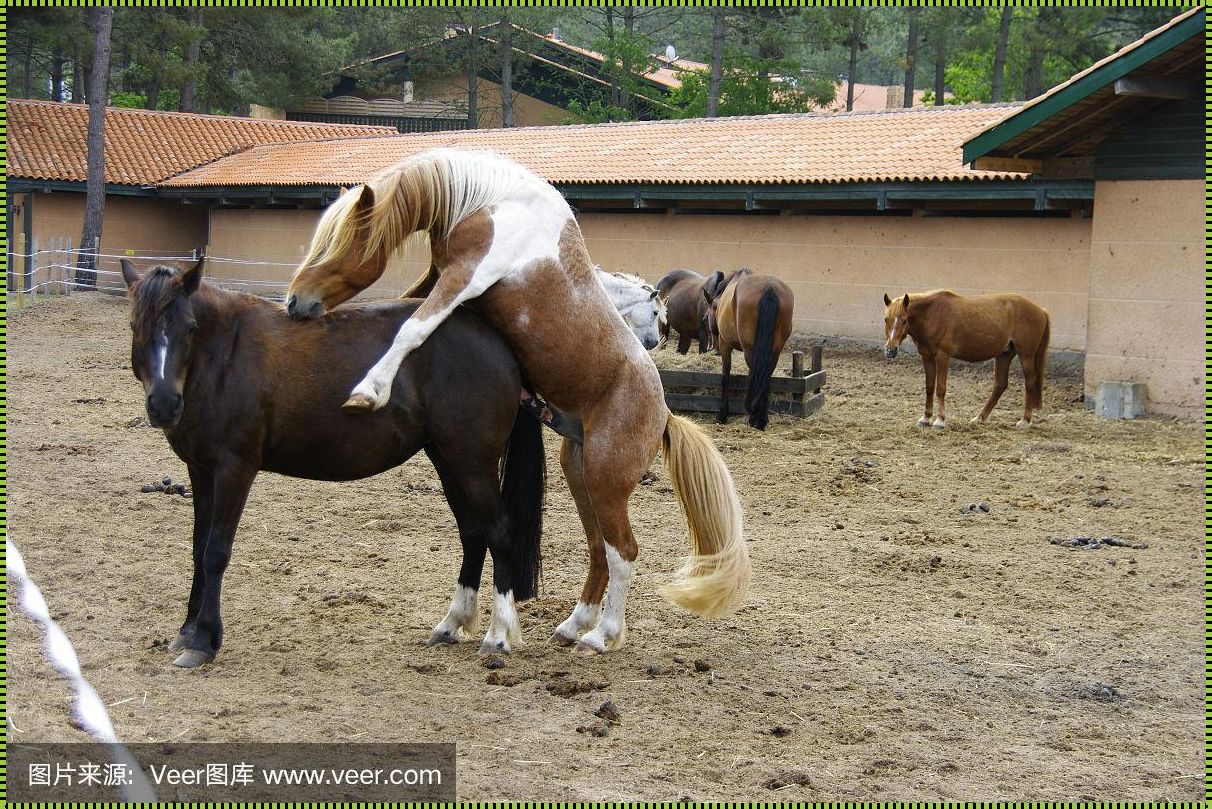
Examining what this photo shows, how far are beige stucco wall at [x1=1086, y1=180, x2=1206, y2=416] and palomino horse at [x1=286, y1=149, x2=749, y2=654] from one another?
943 cm

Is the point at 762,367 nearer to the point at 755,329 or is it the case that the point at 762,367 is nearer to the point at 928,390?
the point at 755,329

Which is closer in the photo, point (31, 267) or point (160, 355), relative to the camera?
point (160, 355)

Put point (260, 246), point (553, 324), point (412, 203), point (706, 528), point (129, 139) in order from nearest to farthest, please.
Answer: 1. point (412, 203)
2. point (553, 324)
3. point (706, 528)
4. point (260, 246)
5. point (129, 139)

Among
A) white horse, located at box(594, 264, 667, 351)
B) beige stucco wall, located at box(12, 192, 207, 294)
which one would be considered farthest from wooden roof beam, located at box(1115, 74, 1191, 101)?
beige stucco wall, located at box(12, 192, 207, 294)

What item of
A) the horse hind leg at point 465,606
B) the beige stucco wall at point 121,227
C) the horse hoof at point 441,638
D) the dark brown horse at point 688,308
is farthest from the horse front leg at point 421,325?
the beige stucco wall at point 121,227

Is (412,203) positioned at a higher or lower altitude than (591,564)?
higher

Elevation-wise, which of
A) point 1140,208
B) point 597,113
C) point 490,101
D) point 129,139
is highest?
point 490,101

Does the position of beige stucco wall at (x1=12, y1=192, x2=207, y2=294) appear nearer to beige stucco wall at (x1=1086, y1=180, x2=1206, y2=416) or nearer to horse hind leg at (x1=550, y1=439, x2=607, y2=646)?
beige stucco wall at (x1=1086, y1=180, x2=1206, y2=416)

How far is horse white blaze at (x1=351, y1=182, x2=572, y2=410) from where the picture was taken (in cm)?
483

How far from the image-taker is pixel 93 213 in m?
27.2

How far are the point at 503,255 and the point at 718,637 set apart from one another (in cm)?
218

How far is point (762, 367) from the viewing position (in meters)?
12.0

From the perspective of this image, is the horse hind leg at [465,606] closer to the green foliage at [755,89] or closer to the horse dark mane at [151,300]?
the horse dark mane at [151,300]

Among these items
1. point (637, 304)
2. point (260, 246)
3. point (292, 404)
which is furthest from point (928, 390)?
point (260, 246)
